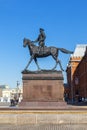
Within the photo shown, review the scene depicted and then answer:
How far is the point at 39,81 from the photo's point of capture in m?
29.4

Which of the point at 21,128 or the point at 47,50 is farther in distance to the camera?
the point at 47,50

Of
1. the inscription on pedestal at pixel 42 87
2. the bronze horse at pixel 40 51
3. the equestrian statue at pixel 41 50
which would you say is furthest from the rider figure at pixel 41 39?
the inscription on pedestal at pixel 42 87

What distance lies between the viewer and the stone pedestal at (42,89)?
29.0m

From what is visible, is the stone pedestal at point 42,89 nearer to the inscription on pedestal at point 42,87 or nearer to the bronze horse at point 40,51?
the inscription on pedestal at point 42,87

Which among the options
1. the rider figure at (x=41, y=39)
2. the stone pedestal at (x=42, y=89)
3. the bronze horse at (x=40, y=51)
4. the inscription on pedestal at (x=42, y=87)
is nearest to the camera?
the stone pedestal at (x=42, y=89)

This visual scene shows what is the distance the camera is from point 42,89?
29188 mm

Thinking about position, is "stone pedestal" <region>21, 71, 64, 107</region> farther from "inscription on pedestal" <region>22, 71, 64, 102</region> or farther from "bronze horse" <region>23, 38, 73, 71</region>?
"bronze horse" <region>23, 38, 73, 71</region>

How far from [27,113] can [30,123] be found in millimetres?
704

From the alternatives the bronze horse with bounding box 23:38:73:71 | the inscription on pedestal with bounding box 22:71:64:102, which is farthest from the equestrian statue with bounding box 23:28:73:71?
the inscription on pedestal with bounding box 22:71:64:102

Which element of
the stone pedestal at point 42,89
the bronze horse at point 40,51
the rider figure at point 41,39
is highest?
the rider figure at point 41,39

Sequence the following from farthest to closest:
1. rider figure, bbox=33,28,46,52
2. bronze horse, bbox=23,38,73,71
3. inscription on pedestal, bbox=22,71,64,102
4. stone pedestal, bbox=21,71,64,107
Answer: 1. bronze horse, bbox=23,38,73,71
2. rider figure, bbox=33,28,46,52
3. inscription on pedestal, bbox=22,71,64,102
4. stone pedestal, bbox=21,71,64,107

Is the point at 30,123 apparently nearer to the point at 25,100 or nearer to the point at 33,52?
the point at 25,100

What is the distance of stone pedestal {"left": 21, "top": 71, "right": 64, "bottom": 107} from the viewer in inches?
→ 1141

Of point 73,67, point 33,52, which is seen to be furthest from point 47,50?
point 73,67
